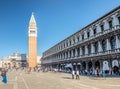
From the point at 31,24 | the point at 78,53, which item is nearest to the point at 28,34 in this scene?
the point at 31,24

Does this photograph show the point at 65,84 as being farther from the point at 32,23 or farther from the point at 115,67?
the point at 32,23

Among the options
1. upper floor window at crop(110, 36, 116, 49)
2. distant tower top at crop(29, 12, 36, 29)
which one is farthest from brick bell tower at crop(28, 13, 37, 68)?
upper floor window at crop(110, 36, 116, 49)

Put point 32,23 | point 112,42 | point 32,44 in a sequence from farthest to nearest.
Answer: point 32,23 → point 32,44 → point 112,42

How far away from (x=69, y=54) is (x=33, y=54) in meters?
62.0

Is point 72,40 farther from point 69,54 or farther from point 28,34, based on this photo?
point 28,34

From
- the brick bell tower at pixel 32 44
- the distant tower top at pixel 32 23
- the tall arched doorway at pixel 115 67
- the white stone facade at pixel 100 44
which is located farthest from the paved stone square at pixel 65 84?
the distant tower top at pixel 32 23

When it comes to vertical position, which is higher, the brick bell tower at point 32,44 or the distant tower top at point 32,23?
the distant tower top at point 32,23

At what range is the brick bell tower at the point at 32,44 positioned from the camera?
132 metres

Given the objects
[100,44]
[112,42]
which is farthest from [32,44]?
[112,42]

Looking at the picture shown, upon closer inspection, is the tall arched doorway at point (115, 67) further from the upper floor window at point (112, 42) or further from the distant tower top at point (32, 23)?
the distant tower top at point (32, 23)

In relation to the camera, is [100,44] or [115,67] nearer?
[115,67]

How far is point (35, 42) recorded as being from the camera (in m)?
135

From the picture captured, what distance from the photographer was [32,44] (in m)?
135

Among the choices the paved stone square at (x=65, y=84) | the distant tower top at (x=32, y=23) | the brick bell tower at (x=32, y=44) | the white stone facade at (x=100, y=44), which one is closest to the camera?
the paved stone square at (x=65, y=84)
